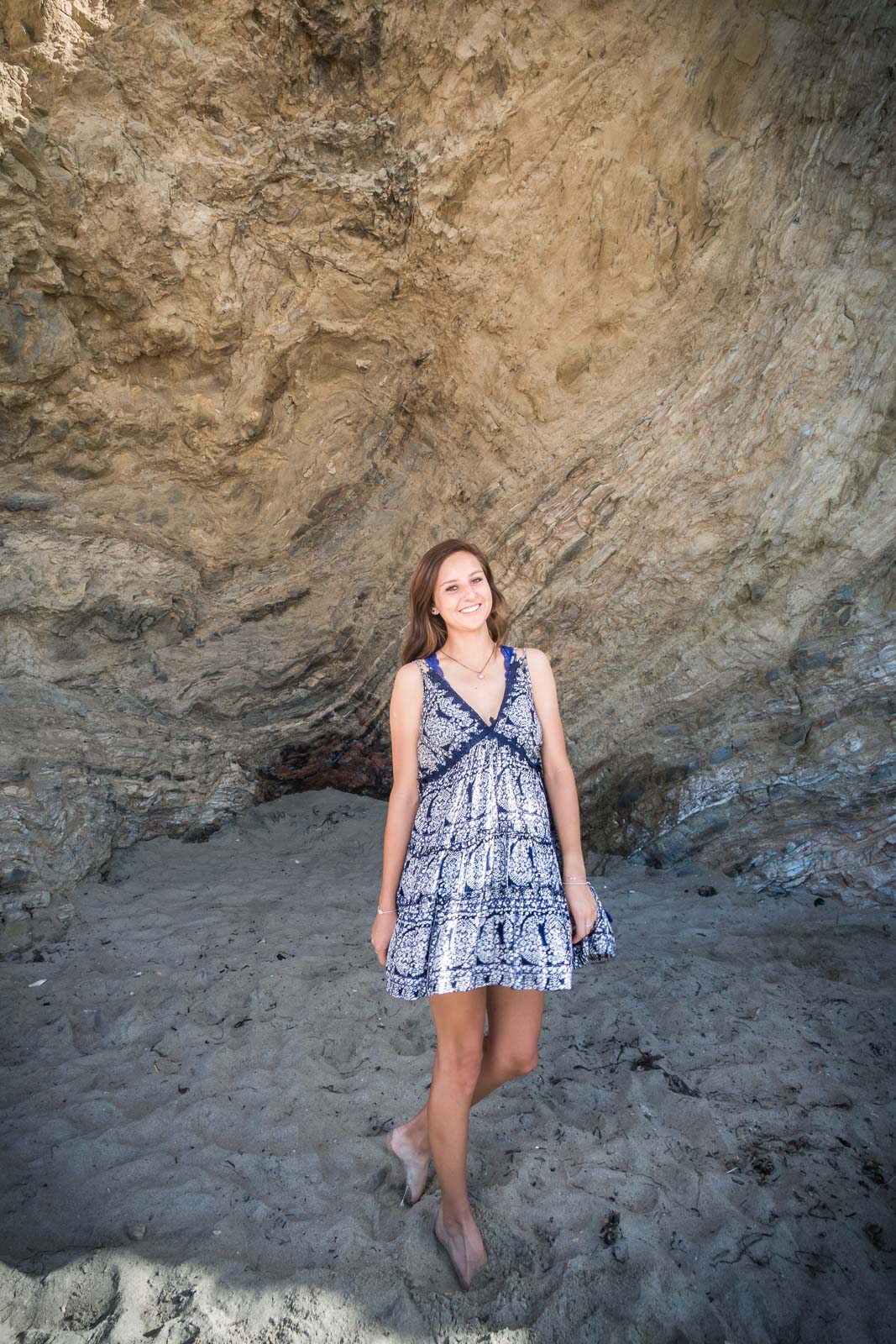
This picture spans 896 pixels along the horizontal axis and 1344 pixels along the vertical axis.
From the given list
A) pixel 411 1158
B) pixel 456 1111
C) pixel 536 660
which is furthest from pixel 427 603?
pixel 411 1158

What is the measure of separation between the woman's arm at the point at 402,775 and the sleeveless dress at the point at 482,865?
2 cm

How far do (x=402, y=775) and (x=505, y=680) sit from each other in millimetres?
376

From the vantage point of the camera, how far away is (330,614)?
16.5ft

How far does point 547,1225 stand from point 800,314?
4.01m

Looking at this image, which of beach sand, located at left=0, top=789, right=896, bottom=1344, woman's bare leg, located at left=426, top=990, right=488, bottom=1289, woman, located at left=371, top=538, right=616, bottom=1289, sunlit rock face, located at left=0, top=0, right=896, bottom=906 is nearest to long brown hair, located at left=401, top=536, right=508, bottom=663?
woman, located at left=371, top=538, right=616, bottom=1289

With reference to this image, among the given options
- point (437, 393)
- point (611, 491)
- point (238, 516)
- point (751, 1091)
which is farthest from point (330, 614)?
point (751, 1091)

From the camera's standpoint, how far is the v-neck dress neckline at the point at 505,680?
7.23ft

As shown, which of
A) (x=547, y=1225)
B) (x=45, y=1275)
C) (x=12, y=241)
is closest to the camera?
(x=45, y=1275)

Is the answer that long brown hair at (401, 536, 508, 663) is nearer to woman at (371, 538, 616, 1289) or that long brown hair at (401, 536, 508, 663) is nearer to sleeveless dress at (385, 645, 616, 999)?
woman at (371, 538, 616, 1289)

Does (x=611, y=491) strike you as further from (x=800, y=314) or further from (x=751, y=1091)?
(x=751, y=1091)

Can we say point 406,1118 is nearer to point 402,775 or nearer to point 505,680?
point 402,775

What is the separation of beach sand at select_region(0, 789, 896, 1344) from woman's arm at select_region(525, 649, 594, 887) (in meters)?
0.91

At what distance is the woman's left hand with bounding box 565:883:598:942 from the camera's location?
2074mm

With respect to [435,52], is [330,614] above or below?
below
